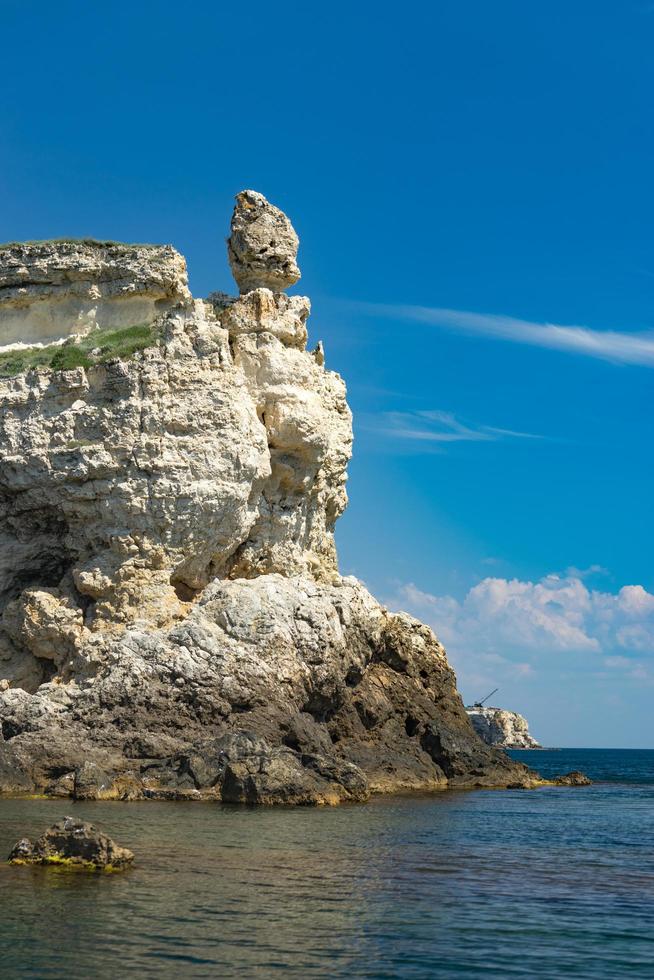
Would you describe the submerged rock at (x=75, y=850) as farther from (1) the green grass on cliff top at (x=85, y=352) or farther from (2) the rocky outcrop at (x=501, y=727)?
(2) the rocky outcrop at (x=501, y=727)

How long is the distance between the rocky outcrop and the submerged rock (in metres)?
109

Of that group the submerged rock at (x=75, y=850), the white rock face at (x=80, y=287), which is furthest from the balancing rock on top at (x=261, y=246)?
the submerged rock at (x=75, y=850)

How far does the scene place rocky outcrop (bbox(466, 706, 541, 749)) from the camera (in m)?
127

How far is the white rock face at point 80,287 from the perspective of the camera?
137 feet

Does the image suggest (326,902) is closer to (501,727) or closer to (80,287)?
(80,287)

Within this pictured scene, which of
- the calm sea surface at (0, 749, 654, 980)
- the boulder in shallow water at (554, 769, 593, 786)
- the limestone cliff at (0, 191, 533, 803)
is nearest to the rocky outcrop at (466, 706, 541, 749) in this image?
the boulder in shallow water at (554, 769, 593, 786)

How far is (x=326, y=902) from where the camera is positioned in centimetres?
1592

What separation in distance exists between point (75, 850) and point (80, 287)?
29.3 m

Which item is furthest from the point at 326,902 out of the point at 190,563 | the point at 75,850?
the point at 190,563

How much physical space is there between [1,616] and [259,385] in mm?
12847

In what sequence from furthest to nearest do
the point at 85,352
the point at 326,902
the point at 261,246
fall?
the point at 261,246 < the point at 85,352 < the point at 326,902

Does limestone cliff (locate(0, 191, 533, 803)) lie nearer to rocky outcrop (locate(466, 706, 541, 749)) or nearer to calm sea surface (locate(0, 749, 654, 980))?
calm sea surface (locate(0, 749, 654, 980))

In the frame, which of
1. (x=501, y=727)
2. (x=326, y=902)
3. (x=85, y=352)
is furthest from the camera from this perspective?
(x=501, y=727)

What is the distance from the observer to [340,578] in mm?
42250
